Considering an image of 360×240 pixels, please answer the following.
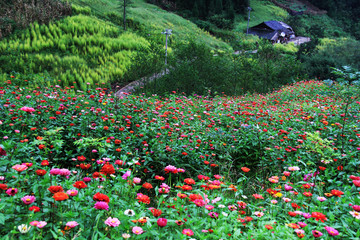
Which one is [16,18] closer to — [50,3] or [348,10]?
[50,3]

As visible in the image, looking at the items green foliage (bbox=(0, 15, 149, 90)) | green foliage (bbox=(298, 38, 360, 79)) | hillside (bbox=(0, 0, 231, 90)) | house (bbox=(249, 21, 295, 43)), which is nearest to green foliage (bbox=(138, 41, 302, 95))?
hillside (bbox=(0, 0, 231, 90))

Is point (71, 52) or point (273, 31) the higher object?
point (273, 31)

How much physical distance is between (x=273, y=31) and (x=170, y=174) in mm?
42720

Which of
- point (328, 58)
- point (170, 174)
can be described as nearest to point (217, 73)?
point (170, 174)

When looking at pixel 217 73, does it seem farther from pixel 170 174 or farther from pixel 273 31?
pixel 273 31

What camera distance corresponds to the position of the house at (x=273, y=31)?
3881cm

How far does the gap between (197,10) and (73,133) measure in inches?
1651

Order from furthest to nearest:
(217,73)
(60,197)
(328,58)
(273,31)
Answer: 1. (273,31)
2. (328,58)
3. (217,73)
4. (60,197)

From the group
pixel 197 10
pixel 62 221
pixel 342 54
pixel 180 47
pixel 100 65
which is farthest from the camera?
pixel 197 10

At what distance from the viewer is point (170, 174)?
6.90ft

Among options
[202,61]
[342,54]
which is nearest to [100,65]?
[202,61]

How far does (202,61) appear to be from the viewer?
37.3 feet

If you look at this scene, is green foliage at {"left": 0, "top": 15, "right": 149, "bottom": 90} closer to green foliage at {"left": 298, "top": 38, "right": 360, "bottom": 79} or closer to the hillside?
the hillside

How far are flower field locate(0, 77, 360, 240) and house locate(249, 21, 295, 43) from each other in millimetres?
37909
